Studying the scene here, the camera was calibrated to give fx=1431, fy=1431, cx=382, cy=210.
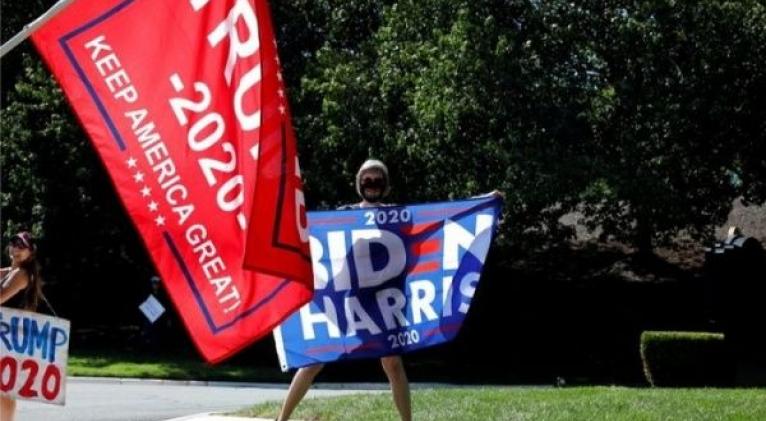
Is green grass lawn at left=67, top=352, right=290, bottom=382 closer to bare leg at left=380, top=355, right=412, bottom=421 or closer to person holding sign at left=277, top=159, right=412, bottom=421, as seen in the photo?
person holding sign at left=277, top=159, right=412, bottom=421

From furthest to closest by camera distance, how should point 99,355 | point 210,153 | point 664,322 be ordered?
point 664,322 → point 99,355 → point 210,153

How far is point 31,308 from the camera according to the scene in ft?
33.0

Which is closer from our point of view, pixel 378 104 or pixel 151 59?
pixel 151 59

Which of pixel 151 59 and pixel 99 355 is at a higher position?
pixel 151 59

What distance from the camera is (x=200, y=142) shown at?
576 cm

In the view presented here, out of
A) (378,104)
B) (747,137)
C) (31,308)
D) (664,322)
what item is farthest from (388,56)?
(31,308)

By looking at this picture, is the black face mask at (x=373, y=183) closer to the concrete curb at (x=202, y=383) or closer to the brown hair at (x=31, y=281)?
the brown hair at (x=31, y=281)

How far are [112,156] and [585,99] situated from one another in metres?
23.1

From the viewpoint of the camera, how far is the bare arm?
9938 millimetres

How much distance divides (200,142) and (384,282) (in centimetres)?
340

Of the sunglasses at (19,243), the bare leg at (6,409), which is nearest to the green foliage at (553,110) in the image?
the sunglasses at (19,243)

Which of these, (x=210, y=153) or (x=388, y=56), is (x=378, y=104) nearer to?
(x=388, y=56)

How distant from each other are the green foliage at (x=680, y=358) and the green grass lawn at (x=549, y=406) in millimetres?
5605

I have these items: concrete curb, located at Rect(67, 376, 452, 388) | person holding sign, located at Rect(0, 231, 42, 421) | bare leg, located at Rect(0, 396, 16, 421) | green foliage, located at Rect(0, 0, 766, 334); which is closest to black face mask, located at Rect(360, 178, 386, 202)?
person holding sign, located at Rect(0, 231, 42, 421)
